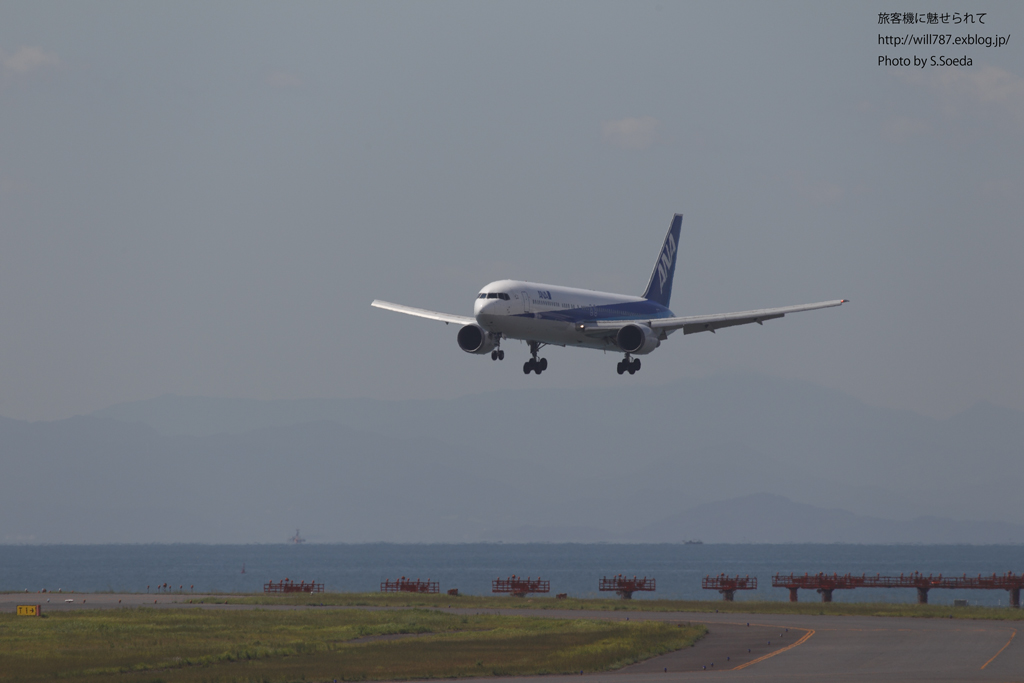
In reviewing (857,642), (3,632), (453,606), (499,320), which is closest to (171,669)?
(3,632)

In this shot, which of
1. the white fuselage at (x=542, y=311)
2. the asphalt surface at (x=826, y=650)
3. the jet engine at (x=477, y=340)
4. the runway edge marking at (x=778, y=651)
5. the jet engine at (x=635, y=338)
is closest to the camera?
the asphalt surface at (x=826, y=650)

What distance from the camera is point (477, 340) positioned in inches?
2534

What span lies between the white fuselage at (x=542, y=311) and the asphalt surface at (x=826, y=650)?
61.3 feet

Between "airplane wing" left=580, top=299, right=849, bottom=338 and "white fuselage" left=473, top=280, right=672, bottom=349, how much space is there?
0.85m

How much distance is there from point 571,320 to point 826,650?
22.5 m

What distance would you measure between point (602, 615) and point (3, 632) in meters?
40.0

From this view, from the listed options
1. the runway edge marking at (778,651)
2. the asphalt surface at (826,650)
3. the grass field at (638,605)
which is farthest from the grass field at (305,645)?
the grass field at (638,605)

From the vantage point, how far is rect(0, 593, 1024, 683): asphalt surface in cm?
4431

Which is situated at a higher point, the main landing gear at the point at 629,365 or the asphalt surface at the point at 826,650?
the main landing gear at the point at 629,365

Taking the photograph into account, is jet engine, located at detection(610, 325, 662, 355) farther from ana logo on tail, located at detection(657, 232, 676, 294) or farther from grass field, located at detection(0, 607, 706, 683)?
ana logo on tail, located at detection(657, 232, 676, 294)

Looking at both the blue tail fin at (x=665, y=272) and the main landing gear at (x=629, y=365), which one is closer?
the main landing gear at (x=629, y=365)

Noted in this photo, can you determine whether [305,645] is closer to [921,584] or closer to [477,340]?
[477,340]

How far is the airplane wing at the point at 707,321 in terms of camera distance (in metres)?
66.6

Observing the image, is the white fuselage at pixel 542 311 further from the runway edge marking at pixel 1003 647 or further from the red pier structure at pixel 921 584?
the red pier structure at pixel 921 584
